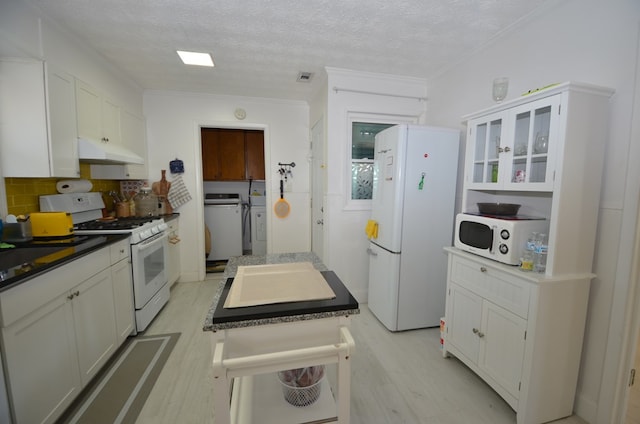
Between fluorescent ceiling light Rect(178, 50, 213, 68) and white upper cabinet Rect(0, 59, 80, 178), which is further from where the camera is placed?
fluorescent ceiling light Rect(178, 50, 213, 68)

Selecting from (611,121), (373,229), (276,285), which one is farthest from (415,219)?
(276,285)

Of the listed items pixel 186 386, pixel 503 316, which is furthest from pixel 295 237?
pixel 503 316

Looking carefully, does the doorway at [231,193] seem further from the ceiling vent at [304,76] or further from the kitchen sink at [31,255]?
the kitchen sink at [31,255]

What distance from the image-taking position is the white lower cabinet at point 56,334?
1141 millimetres

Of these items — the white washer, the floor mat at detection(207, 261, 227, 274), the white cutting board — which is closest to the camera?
the white cutting board

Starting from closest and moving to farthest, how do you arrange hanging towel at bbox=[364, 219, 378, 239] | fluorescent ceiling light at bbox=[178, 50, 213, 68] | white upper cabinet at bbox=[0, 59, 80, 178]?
white upper cabinet at bbox=[0, 59, 80, 178]
fluorescent ceiling light at bbox=[178, 50, 213, 68]
hanging towel at bbox=[364, 219, 378, 239]

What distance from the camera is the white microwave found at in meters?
1.49

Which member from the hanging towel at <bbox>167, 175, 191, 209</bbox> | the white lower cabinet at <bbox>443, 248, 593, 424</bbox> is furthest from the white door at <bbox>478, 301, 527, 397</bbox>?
the hanging towel at <bbox>167, 175, 191, 209</bbox>

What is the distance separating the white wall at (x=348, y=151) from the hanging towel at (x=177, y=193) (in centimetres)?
195

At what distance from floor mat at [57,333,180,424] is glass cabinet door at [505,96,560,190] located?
266 cm

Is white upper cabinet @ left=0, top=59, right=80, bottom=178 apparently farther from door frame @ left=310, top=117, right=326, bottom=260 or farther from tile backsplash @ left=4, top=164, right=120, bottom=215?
door frame @ left=310, top=117, right=326, bottom=260

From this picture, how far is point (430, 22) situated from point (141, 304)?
3.22m

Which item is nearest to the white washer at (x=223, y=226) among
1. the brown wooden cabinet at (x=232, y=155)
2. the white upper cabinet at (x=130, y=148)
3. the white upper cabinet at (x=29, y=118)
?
the brown wooden cabinet at (x=232, y=155)

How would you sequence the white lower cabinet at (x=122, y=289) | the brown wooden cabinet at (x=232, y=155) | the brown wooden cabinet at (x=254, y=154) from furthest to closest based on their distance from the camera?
1. the brown wooden cabinet at (x=254, y=154)
2. the brown wooden cabinet at (x=232, y=155)
3. the white lower cabinet at (x=122, y=289)
